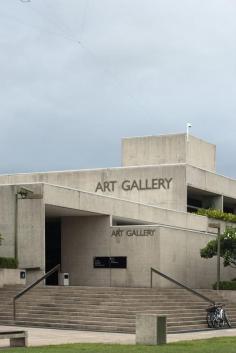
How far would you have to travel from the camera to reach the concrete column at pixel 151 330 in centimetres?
Result: 2123

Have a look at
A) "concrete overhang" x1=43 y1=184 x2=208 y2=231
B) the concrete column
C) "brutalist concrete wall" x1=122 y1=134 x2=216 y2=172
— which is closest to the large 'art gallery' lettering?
"brutalist concrete wall" x1=122 y1=134 x2=216 y2=172

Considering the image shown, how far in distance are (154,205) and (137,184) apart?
5.45 feet

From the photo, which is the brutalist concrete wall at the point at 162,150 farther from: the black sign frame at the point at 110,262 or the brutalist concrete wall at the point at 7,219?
the brutalist concrete wall at the point at 7,219

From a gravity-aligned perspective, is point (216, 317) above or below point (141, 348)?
below

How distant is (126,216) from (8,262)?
9.80m

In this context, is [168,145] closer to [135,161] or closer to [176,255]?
[135,161]

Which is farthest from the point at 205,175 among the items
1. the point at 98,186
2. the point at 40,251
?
the point at 40,251

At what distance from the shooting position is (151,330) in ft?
69.9

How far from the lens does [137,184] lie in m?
50.8

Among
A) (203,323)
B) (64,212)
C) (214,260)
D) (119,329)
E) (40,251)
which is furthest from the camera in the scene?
(214,260)

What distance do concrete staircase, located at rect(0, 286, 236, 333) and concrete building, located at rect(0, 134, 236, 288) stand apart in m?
4.48

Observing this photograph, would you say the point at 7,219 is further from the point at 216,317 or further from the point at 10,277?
the point at 216,317

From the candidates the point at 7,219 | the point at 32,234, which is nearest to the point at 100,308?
the point at 32,234

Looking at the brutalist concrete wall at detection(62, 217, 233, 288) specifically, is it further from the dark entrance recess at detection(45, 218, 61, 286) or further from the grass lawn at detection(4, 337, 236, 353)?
the grass lawn at detection(4, 337, 236, 353)
